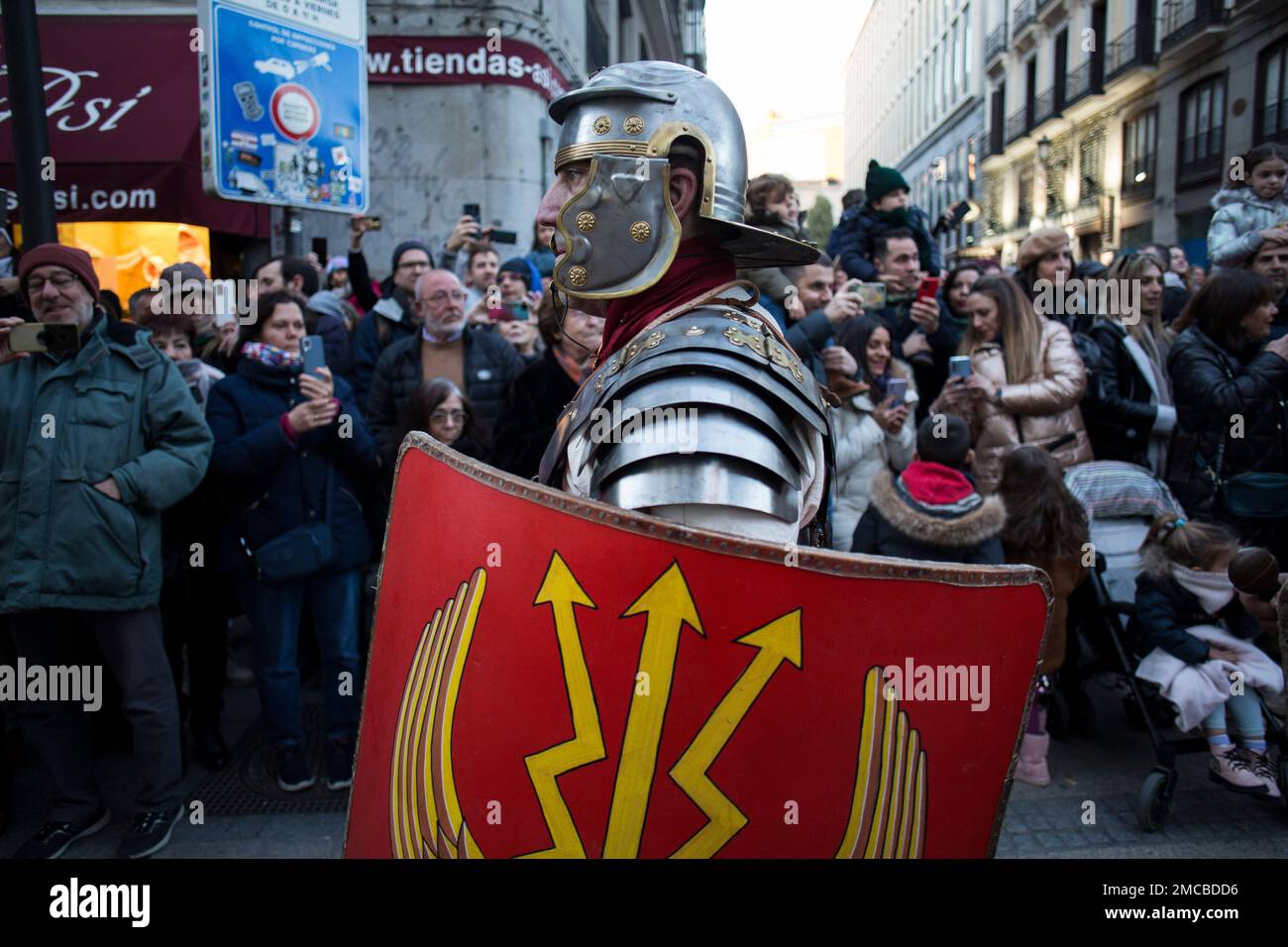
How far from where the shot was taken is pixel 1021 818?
3.69 meters

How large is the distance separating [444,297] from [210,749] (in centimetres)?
230

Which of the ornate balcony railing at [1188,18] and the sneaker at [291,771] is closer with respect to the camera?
the sneaker at [291,771]

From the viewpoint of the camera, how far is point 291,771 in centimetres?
395

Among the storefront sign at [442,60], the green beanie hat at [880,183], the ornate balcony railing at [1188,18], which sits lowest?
the green beanie hat at [880,183]

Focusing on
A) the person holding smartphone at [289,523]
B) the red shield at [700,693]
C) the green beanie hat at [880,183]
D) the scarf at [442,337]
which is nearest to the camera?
the red shield at [700,693]

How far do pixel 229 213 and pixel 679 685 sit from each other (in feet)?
24.7

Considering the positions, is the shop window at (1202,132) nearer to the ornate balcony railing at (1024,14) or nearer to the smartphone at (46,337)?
the ornate balcony railing at (1024,14)

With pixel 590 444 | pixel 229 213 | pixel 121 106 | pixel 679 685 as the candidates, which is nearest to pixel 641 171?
pixel 590 444

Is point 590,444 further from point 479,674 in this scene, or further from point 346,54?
point 346,54

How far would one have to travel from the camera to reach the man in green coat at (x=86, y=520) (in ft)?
10.8

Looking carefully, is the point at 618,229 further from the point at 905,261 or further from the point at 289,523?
the point at 905,261

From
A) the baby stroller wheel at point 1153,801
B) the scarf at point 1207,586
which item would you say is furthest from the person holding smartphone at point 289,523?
the scarf at point 1207,586

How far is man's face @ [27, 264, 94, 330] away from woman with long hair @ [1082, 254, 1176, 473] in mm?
4606

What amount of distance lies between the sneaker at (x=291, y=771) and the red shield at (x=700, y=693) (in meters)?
2.74
